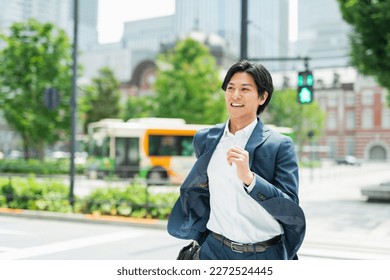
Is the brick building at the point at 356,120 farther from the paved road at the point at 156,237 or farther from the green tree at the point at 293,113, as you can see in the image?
the paved road at the point at 156,237

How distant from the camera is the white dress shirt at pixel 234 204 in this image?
1960 mm

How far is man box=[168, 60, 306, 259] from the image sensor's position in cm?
188

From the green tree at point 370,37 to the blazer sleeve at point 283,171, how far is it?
43.6ft

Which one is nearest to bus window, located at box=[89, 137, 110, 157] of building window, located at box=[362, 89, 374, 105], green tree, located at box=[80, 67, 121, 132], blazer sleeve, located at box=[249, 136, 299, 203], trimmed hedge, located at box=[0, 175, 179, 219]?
trimmed hedge, located at box=[0, 175, 179, 219]

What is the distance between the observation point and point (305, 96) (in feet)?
35.4

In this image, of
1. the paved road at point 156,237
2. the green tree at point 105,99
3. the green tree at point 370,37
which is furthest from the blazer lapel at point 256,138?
the green tree at point 105,99

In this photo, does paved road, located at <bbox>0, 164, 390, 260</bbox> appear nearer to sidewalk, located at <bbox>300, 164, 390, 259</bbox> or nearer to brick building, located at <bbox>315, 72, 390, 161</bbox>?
sidewalk, located at <bbox>300, 164, 390, 259</bbox>

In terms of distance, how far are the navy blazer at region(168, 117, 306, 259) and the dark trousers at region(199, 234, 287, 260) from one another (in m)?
0.04

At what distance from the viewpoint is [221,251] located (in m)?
2.04

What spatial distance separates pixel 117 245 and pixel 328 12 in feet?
274
